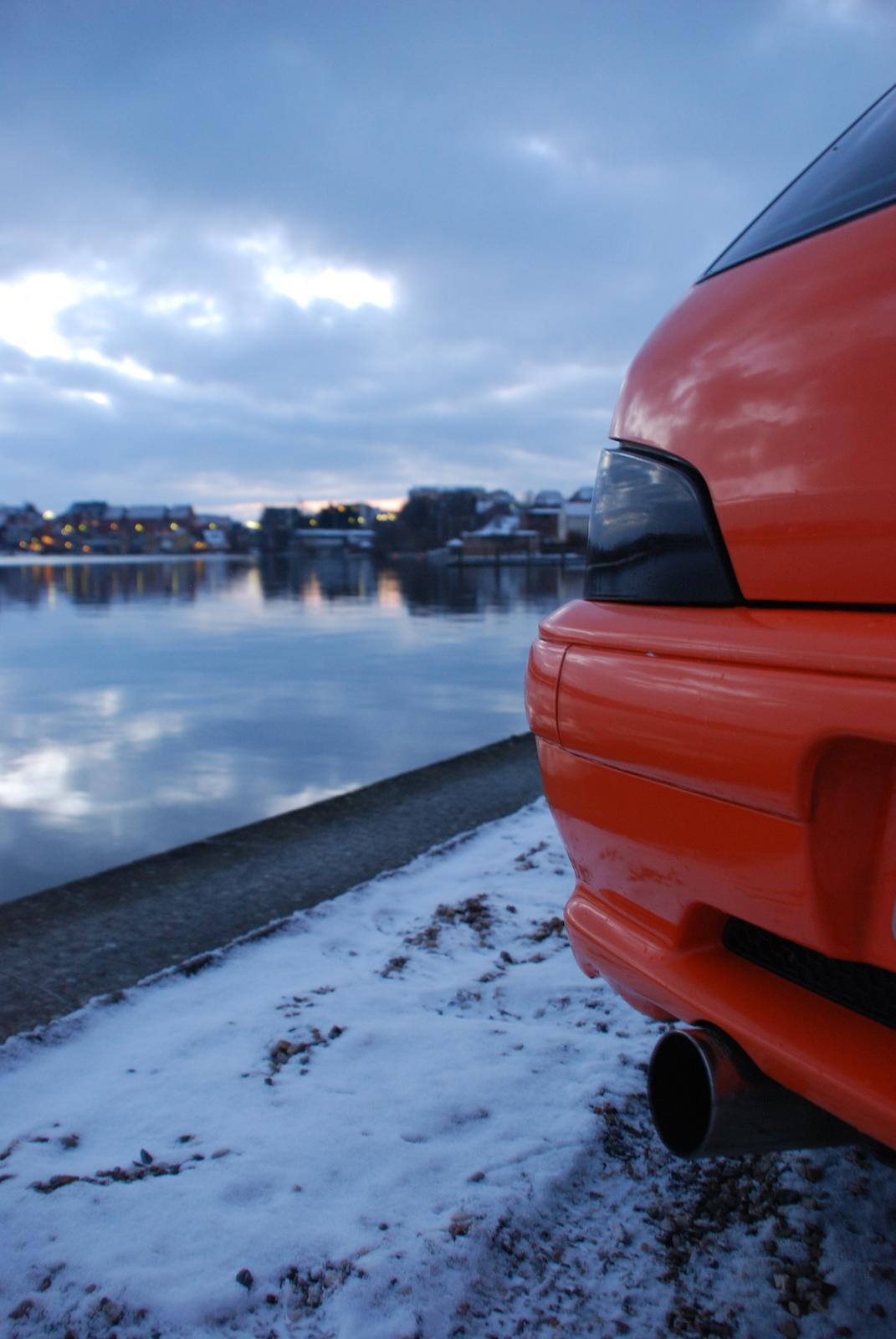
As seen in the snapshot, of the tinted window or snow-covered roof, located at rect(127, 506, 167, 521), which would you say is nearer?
the tinted window

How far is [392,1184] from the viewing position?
1.87 meters

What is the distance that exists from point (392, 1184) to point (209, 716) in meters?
5.53

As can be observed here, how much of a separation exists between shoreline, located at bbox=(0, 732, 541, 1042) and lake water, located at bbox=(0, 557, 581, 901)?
380 millimetres

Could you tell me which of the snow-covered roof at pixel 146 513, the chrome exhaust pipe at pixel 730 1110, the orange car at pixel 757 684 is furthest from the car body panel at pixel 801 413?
the snow-covered roof at pixel 146 513

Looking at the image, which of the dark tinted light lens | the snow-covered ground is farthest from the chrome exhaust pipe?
the dark tinted light lens

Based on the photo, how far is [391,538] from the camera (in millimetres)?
105812

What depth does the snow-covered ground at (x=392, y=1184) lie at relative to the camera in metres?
1.58

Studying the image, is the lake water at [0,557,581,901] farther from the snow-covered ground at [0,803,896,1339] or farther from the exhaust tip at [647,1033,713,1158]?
the exhaust tip at [647,1033,713,1158]

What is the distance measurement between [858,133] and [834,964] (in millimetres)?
1305

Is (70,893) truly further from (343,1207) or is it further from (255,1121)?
(343,1207)

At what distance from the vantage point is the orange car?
3.73 ft

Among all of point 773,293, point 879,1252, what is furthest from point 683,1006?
point 773,293

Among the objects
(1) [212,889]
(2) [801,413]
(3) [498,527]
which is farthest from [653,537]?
(3) [498,527]

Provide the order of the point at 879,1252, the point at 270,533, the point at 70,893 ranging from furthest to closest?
the point at 270,533, the point at 70,893, the point at 879,1252
